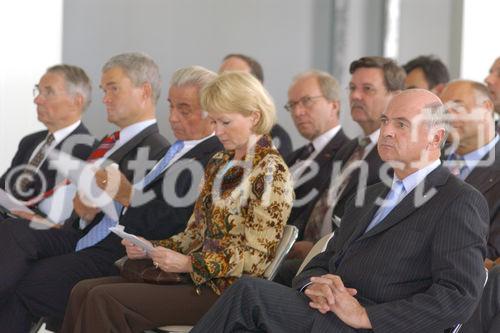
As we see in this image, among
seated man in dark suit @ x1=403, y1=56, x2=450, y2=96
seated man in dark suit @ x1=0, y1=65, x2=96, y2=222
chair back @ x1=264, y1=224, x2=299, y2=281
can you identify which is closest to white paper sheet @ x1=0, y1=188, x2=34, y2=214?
seated man in dark suit @ x1=0, y1=65, x2=96, y2=222

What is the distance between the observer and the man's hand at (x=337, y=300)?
3.02m

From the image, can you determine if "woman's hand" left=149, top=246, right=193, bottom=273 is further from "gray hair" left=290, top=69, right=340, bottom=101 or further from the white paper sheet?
"gray hair" left=290, top=69, right=340, bottom=101

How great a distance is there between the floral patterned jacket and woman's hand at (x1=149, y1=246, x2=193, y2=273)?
0.11 feet

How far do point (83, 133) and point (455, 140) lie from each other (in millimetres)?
2110

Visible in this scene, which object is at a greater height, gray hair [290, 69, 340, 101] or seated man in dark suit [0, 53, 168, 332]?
gray hair [290, 69, 340, 101]

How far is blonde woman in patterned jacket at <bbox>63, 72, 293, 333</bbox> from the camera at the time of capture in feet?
11.7

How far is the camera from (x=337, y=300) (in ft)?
10.1

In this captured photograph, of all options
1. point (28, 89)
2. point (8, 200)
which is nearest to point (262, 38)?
point (28, 89)

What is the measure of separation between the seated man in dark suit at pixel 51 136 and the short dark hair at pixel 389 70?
1587 mm

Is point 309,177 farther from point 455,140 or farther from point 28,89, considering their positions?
point 28,89

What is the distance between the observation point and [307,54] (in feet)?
23.9

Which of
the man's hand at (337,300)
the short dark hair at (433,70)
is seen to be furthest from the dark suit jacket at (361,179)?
the short dark hair at (433,70)

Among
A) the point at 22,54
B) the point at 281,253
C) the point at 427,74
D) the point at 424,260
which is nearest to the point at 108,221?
the point at 281,253

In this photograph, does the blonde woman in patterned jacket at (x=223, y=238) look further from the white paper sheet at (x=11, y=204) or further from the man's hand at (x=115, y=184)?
the white paper sheet at (x=11, y=204)
